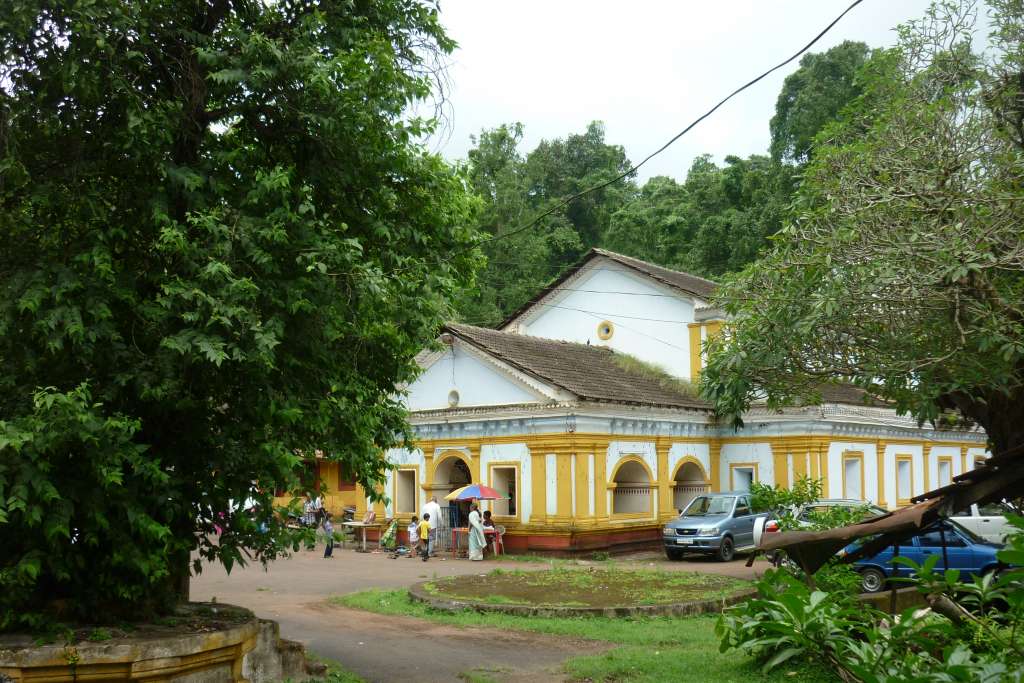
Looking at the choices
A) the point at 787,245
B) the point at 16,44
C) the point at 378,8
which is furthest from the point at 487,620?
the point at 16,44

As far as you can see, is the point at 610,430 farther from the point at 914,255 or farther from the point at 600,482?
the point at 914,255

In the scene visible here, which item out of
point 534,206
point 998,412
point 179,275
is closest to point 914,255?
point 998,412

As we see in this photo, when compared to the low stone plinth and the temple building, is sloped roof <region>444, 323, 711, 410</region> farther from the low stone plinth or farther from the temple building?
the low stone plinth

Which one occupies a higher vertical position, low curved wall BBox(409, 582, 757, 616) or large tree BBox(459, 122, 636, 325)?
large tree BBox(459, 122, 636, 325)

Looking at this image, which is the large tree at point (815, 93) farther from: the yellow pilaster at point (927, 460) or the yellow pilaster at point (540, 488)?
the yellow pilaster at point (540, 488)

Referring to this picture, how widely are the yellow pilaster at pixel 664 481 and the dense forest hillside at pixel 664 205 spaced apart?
16.2 metres

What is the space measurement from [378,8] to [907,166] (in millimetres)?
5564

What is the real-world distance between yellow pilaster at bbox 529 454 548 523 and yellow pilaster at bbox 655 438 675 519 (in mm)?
3593

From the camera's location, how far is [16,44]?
6828 mm

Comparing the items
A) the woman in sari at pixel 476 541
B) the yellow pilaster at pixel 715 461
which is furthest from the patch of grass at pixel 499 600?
the yellow pilaster at pixel 715 461

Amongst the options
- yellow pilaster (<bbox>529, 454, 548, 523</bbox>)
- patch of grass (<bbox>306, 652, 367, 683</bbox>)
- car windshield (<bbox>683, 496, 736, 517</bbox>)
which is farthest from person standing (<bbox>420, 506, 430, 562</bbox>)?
patch of grass (<bbox>306, 652, 367, 683</bbox>)

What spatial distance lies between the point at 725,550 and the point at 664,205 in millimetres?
28489

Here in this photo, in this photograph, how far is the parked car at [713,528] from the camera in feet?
70.7

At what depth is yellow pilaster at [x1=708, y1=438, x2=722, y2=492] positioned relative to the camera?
88.0 feet
